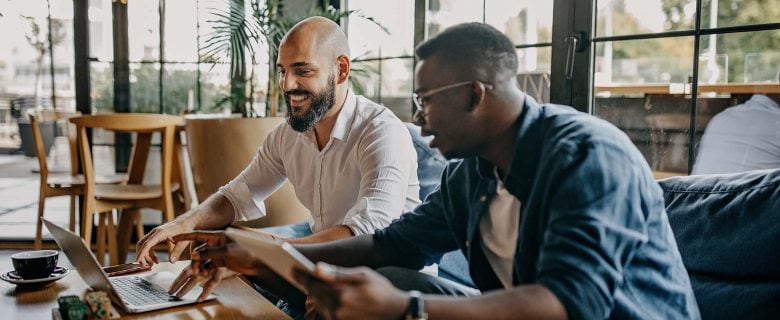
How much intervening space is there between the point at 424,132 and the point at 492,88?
0.52 ft

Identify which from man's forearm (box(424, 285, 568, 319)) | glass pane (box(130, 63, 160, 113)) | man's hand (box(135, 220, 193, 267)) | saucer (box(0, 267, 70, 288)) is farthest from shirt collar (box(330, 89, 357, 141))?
glass pane (box(130, 63, 160, 113))

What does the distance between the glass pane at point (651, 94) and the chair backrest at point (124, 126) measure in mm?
2064

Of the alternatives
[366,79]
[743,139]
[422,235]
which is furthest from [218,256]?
[366,79]

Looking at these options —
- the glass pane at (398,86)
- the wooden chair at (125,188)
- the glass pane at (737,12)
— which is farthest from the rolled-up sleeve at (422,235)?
the wooden chair at (125,188)

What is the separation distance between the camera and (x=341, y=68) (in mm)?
2242

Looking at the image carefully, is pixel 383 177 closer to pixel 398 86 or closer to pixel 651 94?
pixel 651 94

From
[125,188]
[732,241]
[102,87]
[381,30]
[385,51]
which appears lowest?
[125,188]

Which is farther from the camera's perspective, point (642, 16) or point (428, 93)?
point (642, 16)

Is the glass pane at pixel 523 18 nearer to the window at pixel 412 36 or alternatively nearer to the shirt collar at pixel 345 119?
the window at pixel 412 36

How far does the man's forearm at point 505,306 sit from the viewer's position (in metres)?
1.00

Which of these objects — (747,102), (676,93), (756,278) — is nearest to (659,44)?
(676,93)

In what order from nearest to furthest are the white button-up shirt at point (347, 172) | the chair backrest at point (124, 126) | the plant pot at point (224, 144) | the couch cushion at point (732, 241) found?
the couch cushion at point (732, 241), the white button-up shirt at point (347, 172), the plant pot at point (224, 144), the chair backrest at point (124, 126)

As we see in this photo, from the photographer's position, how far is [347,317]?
3.25ft

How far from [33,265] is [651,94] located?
1.93 metres
